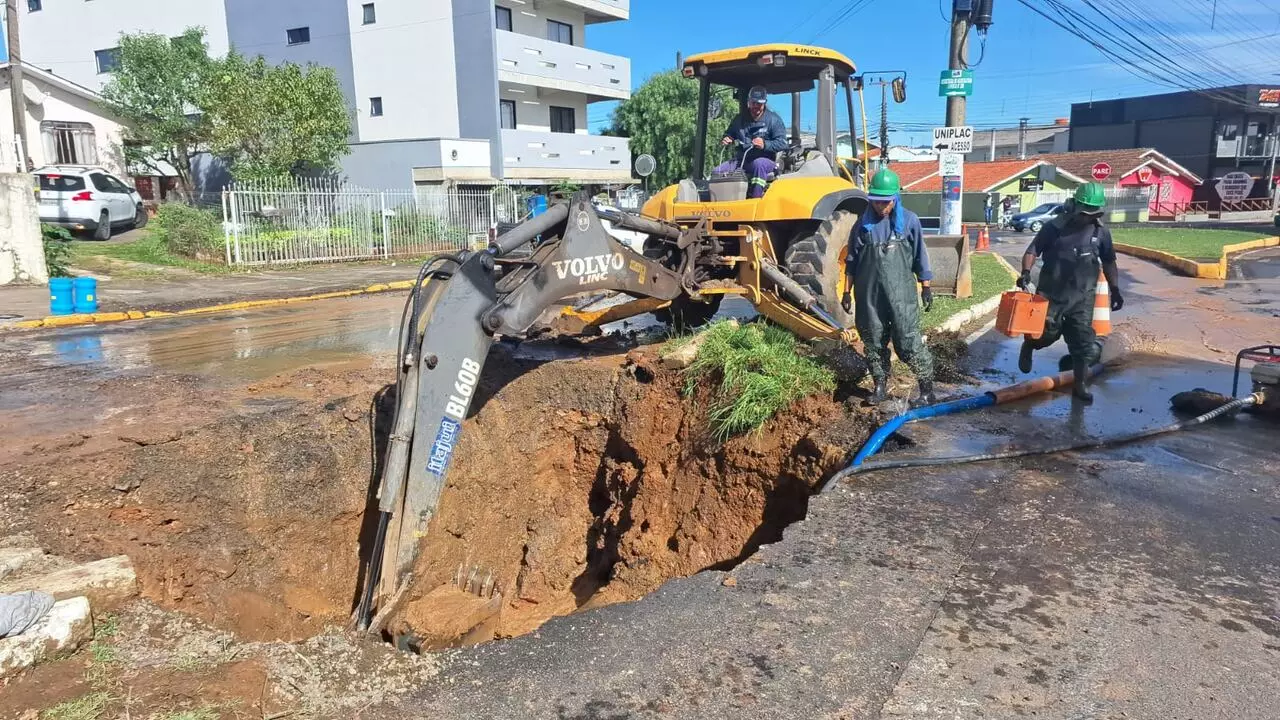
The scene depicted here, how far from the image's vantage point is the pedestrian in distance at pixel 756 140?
7.89 meters

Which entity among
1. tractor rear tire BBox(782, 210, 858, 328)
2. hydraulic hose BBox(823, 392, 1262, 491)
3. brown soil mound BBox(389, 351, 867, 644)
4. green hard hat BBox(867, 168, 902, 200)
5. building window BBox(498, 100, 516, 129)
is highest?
building window BBox(498, 100, 516, 129)

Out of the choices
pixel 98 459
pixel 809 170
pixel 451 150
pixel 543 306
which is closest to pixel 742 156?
pixel 809 170

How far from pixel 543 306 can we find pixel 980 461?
2.82m

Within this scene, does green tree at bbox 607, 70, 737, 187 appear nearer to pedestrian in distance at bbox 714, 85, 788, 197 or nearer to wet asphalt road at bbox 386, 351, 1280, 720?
pedestrian in distance at bbox 714, 85, 788, 197

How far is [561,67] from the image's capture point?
2920 centimetres

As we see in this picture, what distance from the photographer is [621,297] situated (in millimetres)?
7410

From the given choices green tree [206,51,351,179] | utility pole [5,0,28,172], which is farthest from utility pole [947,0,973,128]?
utility pole [5,0,28,172]

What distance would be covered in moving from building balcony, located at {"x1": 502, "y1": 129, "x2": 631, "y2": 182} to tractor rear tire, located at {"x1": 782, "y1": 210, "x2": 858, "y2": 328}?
21172mm

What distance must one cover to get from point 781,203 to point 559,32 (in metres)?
26.4

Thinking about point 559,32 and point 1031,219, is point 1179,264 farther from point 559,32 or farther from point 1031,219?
point 1031,219

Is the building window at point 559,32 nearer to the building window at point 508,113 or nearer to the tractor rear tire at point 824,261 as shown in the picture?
the building window at point 508,113

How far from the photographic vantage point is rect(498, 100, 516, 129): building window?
28.2 meters

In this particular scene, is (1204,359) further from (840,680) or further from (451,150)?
(451,150)

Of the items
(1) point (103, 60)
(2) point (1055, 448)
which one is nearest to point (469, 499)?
(2) point (1055, 448)
